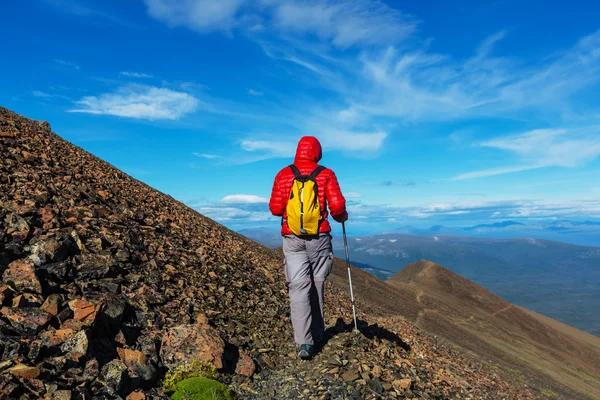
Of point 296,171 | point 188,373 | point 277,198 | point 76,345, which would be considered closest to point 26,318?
point 76,345

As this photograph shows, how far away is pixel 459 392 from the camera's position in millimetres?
9453

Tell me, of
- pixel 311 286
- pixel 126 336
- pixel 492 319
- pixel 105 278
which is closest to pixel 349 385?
pixel 311 286

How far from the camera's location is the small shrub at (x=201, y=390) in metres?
6.63

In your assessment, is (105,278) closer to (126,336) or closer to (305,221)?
(126,336)

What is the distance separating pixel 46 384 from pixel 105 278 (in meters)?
3.86

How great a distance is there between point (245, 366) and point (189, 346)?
4.44 feet

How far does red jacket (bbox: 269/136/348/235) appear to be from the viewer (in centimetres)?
827

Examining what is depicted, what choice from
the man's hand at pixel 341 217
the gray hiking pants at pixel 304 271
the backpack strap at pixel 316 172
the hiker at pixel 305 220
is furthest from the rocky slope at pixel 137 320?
the backpack strap at pixel 316 172

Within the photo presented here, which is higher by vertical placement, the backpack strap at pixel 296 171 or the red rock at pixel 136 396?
the backpack strap at pixel 296 171

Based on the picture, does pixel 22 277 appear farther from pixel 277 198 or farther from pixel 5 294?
pixel 277 198

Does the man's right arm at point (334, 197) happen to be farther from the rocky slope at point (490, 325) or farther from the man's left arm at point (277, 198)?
the rocky slope at point (490, 325)

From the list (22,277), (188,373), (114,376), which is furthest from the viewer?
(22,277)

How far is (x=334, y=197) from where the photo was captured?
826 cm

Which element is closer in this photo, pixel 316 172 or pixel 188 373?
pixel 188 373
